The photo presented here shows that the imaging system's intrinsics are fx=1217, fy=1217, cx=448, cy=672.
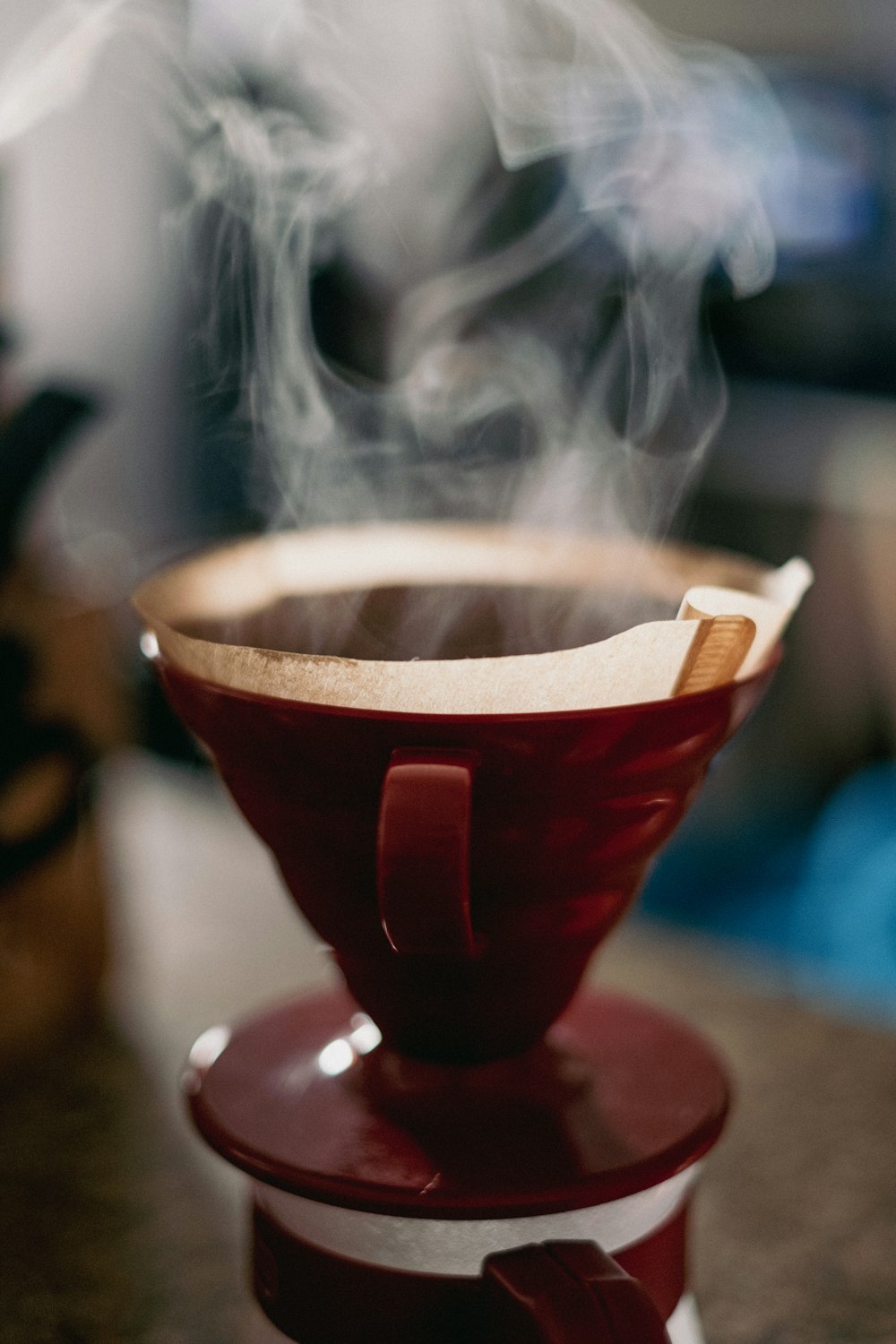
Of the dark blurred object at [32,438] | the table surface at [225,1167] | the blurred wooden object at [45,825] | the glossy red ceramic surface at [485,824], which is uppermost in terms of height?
the dark blurred object at [32,438]

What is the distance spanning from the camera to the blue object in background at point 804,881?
8.65 feet

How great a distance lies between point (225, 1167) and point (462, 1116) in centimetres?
27

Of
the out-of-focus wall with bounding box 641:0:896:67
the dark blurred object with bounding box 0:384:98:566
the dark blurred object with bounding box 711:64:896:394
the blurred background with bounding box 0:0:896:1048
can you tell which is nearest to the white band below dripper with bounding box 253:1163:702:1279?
the dark blurred object with bounding box 0:384:98:566

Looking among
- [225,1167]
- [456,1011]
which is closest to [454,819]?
[456,1011]

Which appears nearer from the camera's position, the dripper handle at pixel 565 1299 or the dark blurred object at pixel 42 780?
the dripper handle at pixel 565 1299

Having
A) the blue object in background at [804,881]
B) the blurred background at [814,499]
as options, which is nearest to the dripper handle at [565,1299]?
the blurred background at [814,499]

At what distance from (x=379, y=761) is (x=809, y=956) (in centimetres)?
242

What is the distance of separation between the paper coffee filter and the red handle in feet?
0.11

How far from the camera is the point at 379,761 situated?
43 centimetres

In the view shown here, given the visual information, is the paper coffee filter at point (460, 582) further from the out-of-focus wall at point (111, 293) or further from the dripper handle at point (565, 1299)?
the out-of-focus wall at point (111, 293)

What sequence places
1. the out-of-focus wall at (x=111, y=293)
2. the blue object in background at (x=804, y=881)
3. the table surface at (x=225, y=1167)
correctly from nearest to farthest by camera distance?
the table surface at (x=225, y=1167)
the blue object in background at (x=804, y=881)
the out-of-focus wall at (x=111, y=293)

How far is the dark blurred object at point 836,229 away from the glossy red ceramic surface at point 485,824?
2371mm

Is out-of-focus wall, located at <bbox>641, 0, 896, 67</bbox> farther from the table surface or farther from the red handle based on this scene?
the red handle

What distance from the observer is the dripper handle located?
423 mm
